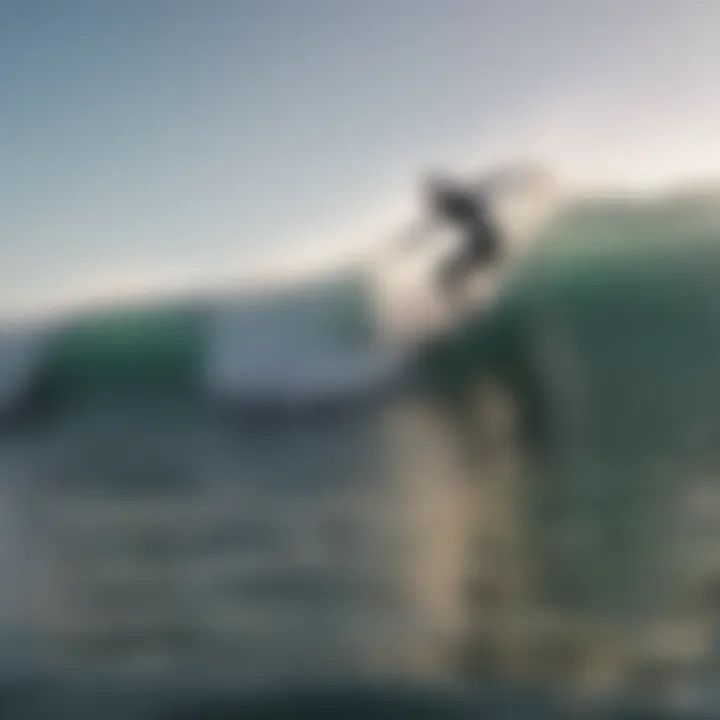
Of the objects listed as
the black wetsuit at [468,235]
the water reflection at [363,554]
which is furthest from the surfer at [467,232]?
the water reflection at [363,554]

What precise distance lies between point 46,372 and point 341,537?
387 mm

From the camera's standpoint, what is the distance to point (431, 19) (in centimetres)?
122

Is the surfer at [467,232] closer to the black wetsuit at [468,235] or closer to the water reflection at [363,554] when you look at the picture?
the black wetsuit at [468,235]

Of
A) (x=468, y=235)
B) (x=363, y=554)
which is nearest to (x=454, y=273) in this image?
(x=468, y=235)

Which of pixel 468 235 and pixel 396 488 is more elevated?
pixel 468 235

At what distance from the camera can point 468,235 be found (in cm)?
118

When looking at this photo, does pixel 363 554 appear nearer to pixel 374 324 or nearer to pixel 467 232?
pixel 374 324

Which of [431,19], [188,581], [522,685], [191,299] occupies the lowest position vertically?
[522,685]

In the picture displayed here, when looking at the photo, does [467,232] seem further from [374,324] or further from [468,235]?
[374,324]

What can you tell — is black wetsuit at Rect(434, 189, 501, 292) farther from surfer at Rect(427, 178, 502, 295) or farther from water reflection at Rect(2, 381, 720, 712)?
water reflection at Rect(2, 381, 720, 712)

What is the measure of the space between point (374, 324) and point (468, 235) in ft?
0.47

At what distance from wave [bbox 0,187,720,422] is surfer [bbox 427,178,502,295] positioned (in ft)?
0.13

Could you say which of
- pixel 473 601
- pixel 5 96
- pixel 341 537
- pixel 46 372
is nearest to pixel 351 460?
pixel 341 537

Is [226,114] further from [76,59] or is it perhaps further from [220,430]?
[220,430]
